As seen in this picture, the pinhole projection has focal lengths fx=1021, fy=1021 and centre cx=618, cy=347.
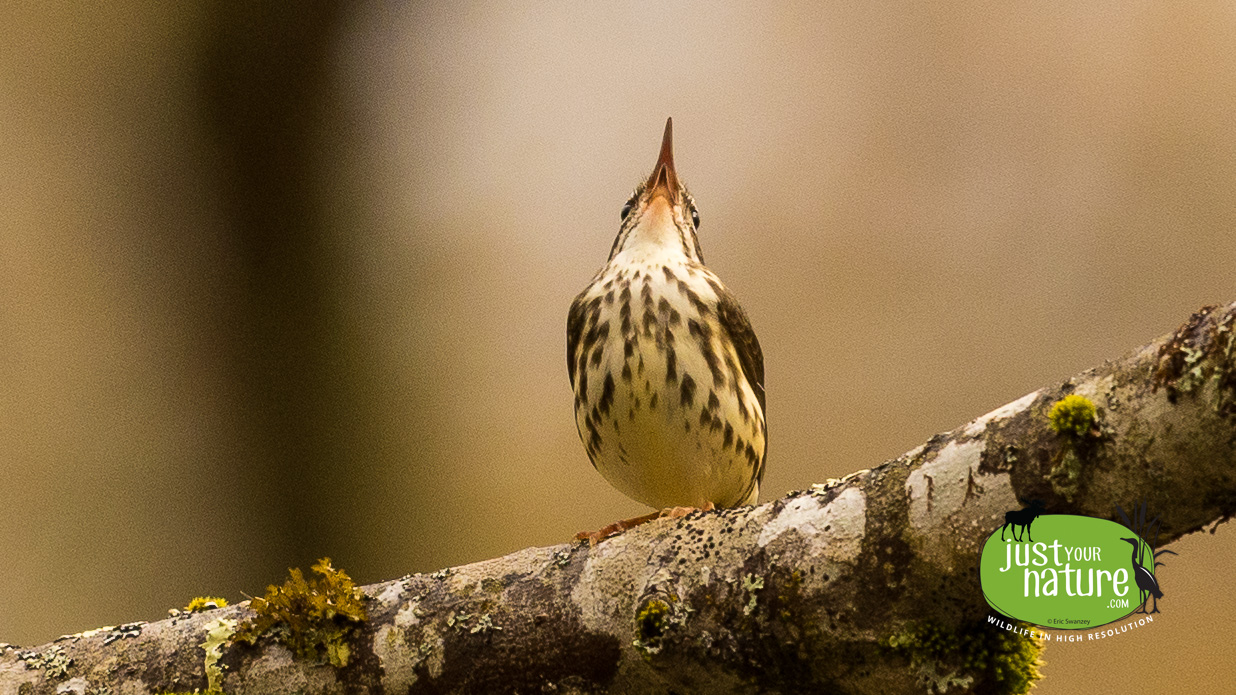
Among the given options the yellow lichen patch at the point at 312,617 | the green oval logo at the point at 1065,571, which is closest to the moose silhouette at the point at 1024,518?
the green oval logo at the point at 1065,571

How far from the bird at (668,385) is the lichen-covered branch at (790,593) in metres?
0.74

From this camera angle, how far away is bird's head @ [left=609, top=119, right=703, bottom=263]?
3.18m

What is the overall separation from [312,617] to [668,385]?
1094 millimetres

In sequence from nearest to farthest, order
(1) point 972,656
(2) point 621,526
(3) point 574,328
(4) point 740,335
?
(1) point 972,656 → (2) point 621,526 → (4) point 740,335 → (3) point 574,328

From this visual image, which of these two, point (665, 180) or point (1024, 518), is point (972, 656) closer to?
point (1024, 518)

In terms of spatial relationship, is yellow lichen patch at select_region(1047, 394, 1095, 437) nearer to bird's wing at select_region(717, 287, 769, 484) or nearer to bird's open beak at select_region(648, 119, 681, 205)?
bird's wing at select_region(717, 287, 769, 484)

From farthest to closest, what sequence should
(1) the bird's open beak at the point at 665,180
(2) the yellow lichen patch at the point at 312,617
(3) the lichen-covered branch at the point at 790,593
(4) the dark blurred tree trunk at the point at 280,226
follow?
(4) the dark blurred tree trunk at the point at 280,226, (1) the bird's open beak at the point at 665,180, (2) the yellow lichen patch at the point at 312,617, (3) the lichen-covered branch at the point at 790,593

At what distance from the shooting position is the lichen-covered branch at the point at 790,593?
1280 millimetres

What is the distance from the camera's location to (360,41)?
5316 mm

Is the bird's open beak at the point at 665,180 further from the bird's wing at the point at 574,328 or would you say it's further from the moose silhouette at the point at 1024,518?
the moose silhouette at the point at 1024,518

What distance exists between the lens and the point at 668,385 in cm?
265

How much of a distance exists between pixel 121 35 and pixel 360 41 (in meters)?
1.16

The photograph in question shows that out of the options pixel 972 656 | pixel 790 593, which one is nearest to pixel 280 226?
pixel 790 593

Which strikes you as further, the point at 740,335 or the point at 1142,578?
the point at 740,335
